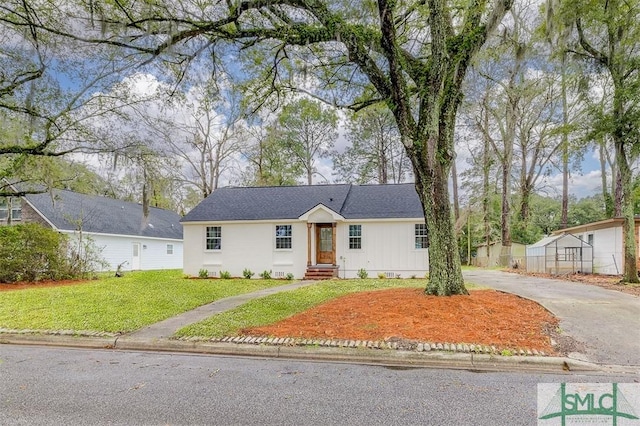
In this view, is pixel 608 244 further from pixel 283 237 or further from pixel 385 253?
pixel 283 237

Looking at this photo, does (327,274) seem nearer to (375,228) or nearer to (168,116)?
(375,228)

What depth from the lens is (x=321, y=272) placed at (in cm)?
1620

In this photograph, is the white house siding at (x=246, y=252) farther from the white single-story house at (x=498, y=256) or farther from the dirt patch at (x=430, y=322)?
the white single-story house at (x=498, y=256)

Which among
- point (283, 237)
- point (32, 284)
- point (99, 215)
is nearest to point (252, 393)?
point (283, 237)

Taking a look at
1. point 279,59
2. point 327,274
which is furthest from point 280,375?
point 327,274

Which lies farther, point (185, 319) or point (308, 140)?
point (308, 140)

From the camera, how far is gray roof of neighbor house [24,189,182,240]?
19797mm

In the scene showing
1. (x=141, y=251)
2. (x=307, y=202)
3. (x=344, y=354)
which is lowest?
(x=344, y=354)

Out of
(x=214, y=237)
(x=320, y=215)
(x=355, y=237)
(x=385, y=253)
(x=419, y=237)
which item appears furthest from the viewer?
(x=214, y=237)

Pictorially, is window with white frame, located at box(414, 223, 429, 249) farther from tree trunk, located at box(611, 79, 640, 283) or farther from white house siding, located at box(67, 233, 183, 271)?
white house siding, located at box(67, 233, 183, 271)

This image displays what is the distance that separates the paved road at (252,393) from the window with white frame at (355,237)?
11.8m

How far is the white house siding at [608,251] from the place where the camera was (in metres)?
17.5

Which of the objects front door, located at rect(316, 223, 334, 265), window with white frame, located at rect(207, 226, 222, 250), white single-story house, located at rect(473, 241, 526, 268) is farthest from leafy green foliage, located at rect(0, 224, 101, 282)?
white single-story house, located at rect(473, 241, 526, 268)

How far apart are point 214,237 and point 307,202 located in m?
4.86
